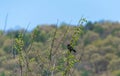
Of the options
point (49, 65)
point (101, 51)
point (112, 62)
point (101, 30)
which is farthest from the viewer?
point (101, 30)

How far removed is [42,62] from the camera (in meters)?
6.59

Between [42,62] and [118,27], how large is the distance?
7827 cm

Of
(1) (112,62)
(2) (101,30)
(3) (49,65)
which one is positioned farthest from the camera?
(2) (101,30)

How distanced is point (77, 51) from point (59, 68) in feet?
1.62

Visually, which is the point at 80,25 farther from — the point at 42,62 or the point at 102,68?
the point at 102,68

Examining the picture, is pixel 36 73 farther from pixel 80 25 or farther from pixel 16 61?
pixel 80 25

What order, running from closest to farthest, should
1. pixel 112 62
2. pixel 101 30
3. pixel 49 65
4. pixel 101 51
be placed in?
pixel 49 65
pixel 112 62
pixel 101 51
pixel 101 30

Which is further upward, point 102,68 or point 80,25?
point 80,25

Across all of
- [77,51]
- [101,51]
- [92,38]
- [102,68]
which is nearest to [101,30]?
[92,38]

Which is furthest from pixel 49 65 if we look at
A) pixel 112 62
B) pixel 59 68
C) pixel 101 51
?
pixel 101 51

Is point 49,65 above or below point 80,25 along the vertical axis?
below

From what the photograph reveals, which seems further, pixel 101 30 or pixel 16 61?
pixel 101 30

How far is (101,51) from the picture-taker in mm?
74312

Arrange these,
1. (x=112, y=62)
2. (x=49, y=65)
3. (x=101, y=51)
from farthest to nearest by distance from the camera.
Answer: (x=101, y=51) < (x=112, y=62) < (x=49, y=65)
